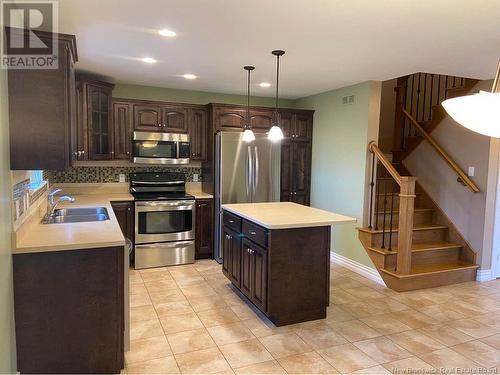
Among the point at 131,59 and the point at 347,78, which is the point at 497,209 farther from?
the point at 131,59

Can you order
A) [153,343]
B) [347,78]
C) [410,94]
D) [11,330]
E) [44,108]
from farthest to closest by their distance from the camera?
1. [410,94]
2. [347,78]
3. [153,343]
4. [44,108]
5. [11,330]

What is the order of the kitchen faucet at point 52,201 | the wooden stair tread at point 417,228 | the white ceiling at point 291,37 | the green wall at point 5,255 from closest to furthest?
the green wall at point 5,255
the white ceiling at point 291,37
the kitchen faucet at point 52,201
the wooden stair tread at point 417,228

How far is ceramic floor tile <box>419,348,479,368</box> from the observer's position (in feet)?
8.25

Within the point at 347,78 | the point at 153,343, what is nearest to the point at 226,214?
the point at 153,343

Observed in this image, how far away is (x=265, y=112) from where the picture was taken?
209 inches

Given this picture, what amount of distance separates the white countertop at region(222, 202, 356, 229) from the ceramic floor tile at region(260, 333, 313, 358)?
0.90 meters

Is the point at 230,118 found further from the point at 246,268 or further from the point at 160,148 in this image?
the point at 246,268

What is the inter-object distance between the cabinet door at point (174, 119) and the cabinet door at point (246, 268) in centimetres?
229

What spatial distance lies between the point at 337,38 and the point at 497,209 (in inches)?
124

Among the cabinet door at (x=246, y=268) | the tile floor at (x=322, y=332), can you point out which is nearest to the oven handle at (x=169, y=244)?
the tile floor at (x=322, y=332)

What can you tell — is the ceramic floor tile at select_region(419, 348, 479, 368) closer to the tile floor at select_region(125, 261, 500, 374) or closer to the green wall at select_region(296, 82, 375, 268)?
the tile floor at select_region(125, 261, 500, 374)

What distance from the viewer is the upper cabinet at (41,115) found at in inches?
84.5

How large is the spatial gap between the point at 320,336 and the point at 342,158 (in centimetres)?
266

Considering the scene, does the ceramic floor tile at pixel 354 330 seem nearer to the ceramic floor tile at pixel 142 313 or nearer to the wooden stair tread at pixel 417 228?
the wooden stair tread at pixel 417 228
